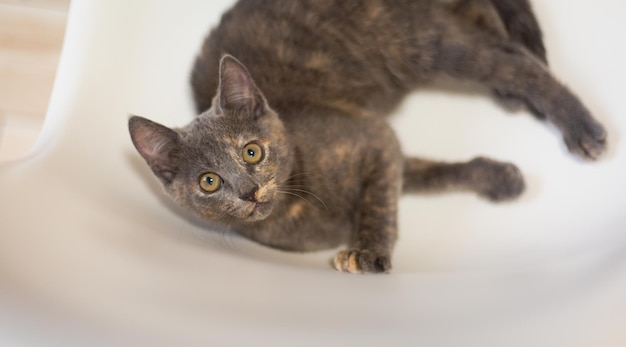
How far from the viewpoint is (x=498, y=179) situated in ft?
4.95

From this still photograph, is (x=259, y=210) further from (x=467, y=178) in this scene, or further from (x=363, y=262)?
(x=467, y=178)

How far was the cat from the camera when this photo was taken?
123 centimetres

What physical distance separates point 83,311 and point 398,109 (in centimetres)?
110

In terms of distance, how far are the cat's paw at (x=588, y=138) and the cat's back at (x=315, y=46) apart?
0.45m

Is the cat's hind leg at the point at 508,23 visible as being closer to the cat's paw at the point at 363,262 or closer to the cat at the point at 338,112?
the cat at the point at 338,112

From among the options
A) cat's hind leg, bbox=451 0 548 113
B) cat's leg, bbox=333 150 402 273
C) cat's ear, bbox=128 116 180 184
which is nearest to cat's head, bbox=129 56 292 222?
cat's ear, bbox=128 116 180 184

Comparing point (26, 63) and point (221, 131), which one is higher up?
point (26, 63)

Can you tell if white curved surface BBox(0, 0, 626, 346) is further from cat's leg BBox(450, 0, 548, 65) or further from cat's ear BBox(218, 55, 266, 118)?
cat's ear BBox(218, 55, 266, 118)

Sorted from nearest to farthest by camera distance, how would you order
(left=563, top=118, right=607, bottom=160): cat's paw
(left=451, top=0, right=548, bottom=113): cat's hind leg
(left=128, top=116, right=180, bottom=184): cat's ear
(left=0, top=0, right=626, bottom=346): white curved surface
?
1. (left=0, top=0, right=626, bottom=346): white curved surface
2. (left=128, top=116, right=180, bottom=184): cat's ear
3. (left=563, top=118, right=607, bottom=160): cat's paw
4. (left=451, top=0, right=548, bottom=113): cat's hind leg

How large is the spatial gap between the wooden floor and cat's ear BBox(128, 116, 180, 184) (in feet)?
3.53

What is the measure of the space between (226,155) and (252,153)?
58 mm

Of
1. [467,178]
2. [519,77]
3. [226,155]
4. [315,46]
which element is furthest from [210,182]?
[519,77]

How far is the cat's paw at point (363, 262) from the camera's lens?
1.28 metres

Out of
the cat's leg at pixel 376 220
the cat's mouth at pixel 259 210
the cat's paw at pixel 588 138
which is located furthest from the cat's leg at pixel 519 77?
the cat's mouth at pixel 259 210
